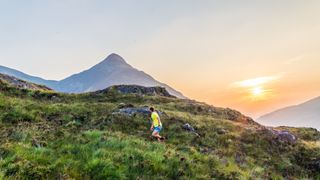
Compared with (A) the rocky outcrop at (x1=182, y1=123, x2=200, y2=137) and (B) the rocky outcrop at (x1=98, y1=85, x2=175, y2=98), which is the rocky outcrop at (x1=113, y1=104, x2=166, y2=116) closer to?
(A) the rocky outcrop at (x1=182, y1=123, x2=200, y2=137)

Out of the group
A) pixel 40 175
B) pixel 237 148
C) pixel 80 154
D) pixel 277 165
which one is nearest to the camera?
pixel 40 175

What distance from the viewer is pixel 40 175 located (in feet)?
36.2

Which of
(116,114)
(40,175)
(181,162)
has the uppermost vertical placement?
(116,114)

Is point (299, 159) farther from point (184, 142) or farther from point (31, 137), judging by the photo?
point (31, 137)

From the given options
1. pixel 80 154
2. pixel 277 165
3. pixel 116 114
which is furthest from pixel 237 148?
pixel 80 154

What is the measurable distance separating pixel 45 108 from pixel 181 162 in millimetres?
17329

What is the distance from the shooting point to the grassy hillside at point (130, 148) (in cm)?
1243

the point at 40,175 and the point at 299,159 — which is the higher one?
the point at 299,159

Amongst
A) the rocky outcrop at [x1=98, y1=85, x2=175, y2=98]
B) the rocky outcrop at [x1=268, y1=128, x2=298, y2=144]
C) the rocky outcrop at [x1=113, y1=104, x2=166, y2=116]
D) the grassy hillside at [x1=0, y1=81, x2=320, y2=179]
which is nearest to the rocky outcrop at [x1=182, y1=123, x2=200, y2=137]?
the grassy hillside at [x1=0, y1=81, x2=320, y2=179]

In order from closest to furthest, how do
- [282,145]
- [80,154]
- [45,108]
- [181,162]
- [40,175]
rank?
[40,175] < [80,154] < [181,162] < [282,145] < [45,108]

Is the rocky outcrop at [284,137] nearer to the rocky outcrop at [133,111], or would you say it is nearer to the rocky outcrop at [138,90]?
the rocky outcrop at [133,111]

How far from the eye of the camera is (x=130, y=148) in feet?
51.6

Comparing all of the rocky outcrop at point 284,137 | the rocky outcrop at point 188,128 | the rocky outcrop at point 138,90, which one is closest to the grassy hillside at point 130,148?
the rocky outcrop at point 284,137

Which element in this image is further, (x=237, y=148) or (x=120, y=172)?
(x=237, y=148)
